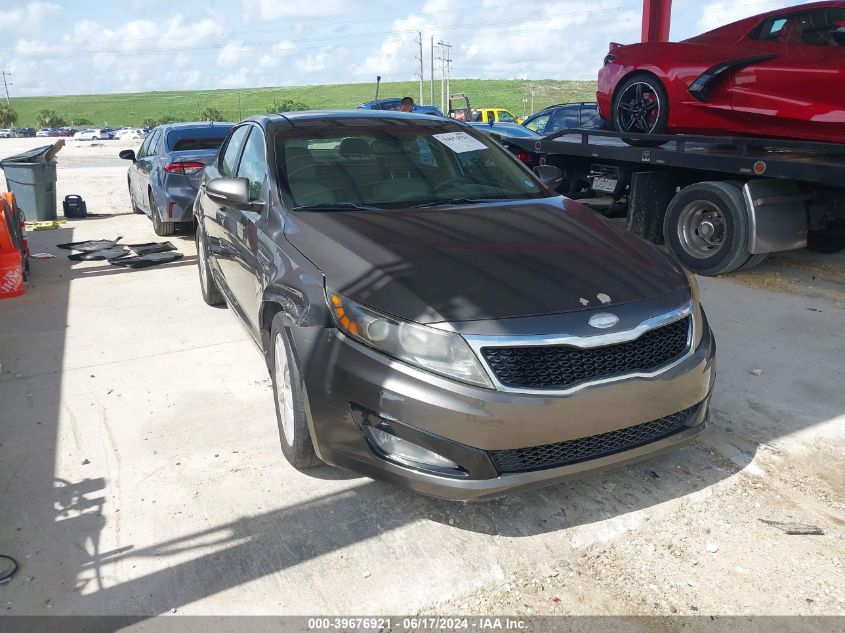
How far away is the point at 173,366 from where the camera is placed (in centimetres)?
451

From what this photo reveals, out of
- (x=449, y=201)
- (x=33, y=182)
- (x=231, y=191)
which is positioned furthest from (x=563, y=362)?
(x=33, y=182)

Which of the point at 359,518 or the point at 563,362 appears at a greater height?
the point at 563,362

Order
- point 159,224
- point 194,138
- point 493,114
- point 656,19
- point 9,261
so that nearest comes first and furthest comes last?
point 9,261 < point 194,138 < point 159,224 < point 656,19 < point 493,114

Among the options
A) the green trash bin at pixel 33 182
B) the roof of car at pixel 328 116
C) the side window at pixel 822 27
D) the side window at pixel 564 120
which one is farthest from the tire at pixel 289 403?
the side window at pixel 564 120

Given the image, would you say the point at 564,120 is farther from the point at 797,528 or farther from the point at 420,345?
the point at 420,345

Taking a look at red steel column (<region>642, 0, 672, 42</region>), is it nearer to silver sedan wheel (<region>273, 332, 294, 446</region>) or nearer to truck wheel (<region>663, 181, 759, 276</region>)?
truck wheel (<region>663, 181, 759, 276</region>)

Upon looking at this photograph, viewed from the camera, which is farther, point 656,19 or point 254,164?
point 656,19

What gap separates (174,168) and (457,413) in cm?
685

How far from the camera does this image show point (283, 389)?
3189 millimetres

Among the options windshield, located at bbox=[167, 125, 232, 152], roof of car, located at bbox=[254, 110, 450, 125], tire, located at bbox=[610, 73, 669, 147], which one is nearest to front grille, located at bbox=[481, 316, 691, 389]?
roof of car, located at bbox=[254, 110, 450, 125]

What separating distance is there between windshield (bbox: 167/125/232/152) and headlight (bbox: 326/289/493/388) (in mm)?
6904

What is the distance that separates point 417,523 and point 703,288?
14.8 ft

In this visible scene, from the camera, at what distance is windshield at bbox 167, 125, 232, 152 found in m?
8.62

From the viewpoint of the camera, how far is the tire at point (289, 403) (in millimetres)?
2873
